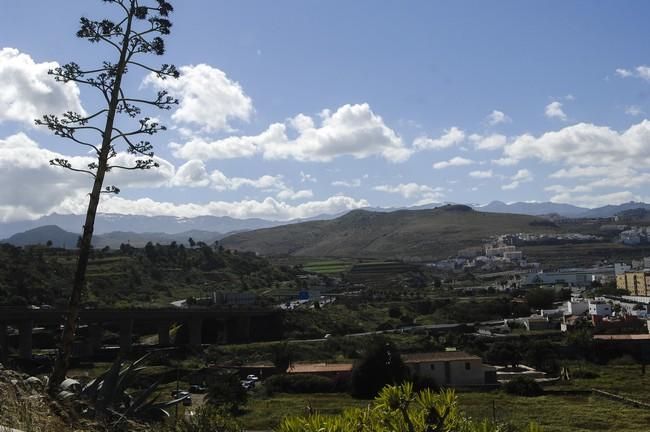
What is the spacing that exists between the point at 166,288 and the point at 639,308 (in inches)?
2772

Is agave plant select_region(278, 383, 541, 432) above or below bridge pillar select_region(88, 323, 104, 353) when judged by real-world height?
above

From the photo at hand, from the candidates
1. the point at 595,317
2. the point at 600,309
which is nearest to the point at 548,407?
the point at 595,317

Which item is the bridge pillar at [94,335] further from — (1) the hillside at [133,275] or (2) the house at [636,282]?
(2) the house at [636,282]

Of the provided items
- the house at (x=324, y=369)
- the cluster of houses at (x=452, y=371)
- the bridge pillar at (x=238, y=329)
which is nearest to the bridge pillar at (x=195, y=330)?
the bridge pillar at (x=238, y=329)

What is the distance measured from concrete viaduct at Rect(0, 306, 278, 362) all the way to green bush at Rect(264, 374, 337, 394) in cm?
1556

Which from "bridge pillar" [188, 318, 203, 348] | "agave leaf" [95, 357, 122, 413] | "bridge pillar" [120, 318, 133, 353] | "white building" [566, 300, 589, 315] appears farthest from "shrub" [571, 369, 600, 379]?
"agave leaf" [95, 357, 122, 413]

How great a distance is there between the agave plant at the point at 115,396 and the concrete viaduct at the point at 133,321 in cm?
4484

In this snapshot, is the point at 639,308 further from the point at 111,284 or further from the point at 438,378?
the point at 111,284

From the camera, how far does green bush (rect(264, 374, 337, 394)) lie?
1750 inches

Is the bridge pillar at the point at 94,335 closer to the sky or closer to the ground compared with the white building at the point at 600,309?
closer to the sky

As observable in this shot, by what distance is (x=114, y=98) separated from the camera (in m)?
11.4

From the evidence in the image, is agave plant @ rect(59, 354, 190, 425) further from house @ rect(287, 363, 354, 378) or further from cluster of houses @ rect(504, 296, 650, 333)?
cluster of houses @ rect(504, 296, 650, 333)

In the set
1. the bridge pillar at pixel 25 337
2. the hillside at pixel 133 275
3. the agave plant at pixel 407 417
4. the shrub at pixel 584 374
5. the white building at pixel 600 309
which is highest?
the agave plant at pixel 407 417

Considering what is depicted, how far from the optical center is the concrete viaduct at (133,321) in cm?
6006
